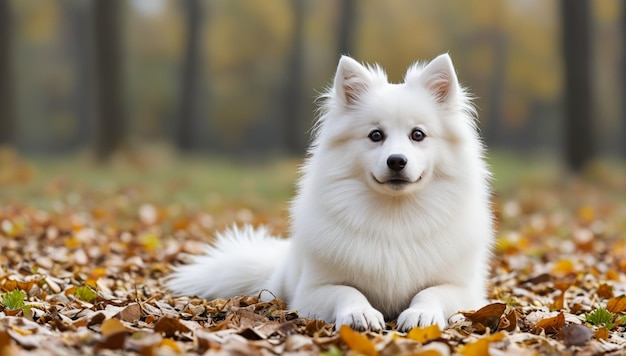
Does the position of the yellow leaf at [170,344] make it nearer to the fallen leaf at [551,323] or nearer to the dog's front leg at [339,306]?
the dog's front leg at [339,306]

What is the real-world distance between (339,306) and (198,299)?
4.22 ft

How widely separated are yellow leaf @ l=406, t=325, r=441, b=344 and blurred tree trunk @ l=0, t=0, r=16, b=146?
1292 cm

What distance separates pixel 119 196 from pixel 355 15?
34.6ft

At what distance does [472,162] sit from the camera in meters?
4.00

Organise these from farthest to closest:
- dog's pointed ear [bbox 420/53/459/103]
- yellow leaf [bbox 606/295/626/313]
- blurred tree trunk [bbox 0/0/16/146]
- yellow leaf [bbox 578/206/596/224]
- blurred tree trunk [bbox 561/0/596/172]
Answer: blurred tree trunk [bbox 0/0/16/146] → blurred tree trunk [bbox 561/0/596/172] → yellow leaf [bbox 578/206/596/224] → yellow leaf [bbox 606/295/626/313] → dog's pointed ear [bbox 420/53/459/103]

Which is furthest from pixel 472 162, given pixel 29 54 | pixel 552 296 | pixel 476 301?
pixel 29 54

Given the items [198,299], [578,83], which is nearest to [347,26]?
[578,83]

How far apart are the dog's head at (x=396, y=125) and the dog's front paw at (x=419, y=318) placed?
0.62m

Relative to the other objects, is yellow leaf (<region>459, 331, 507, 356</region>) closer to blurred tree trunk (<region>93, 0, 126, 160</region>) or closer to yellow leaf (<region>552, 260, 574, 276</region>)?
yellow leaf (<region>552, 260, 574, 276</region>)

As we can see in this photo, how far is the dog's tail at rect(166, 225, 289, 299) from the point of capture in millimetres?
4820

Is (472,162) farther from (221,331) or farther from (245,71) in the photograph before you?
(245,71)

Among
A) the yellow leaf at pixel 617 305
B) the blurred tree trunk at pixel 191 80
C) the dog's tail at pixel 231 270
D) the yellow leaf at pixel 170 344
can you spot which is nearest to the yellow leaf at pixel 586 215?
the yellow leaf at pixel 617 305

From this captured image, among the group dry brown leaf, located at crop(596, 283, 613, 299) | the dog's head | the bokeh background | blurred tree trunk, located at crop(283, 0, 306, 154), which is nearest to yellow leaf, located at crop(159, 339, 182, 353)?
the dog's head

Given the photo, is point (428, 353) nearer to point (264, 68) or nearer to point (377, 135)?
point (377, 135)
